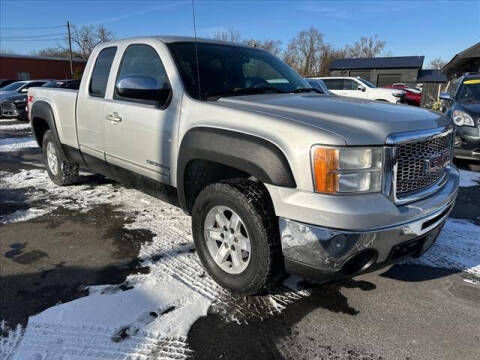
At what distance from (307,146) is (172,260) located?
5.68 ft

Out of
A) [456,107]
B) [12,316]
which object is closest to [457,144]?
[456,107]

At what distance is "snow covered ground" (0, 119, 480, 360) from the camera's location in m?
2.18

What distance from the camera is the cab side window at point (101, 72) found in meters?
3.90

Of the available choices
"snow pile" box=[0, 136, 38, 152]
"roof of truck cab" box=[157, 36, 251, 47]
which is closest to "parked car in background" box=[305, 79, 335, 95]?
"roof of truck cab" box=[157, 36, 251, 47]

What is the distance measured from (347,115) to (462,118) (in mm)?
5614

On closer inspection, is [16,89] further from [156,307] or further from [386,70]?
[386,70]

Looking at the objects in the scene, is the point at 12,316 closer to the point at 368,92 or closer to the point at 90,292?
the point at 90,292

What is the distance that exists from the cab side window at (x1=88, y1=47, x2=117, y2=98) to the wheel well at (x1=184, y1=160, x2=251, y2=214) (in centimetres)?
160

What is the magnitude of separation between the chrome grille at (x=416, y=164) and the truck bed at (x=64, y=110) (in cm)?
362

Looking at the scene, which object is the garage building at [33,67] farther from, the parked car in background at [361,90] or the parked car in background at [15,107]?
the parked car in background at [361,90]

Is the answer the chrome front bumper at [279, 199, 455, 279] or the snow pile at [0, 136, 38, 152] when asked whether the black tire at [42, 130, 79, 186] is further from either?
the snow pile at [0, 136, 38, 152]

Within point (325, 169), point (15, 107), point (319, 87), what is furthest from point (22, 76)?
point (325, 169)

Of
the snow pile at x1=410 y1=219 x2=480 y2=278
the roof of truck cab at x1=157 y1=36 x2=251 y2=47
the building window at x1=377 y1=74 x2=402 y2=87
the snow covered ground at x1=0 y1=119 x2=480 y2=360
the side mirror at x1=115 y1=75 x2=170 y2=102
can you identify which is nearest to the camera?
the snow covered ground at x1=0 y1=119 x2=480 y2=360

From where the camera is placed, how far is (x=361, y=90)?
1673 cm
